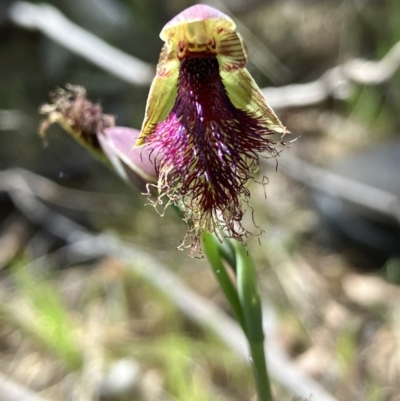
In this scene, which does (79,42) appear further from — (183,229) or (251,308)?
(251,308)

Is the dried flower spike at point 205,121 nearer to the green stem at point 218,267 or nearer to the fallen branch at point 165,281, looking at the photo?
the green stem at point 218,267

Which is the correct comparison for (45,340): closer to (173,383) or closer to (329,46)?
(173,383)

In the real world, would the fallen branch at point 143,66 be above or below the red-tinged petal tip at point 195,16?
below

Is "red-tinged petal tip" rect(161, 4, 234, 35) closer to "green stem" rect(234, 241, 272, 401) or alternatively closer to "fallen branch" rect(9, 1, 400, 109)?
"green stem" rect(234, 241, 272, 401)

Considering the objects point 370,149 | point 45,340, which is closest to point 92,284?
point 45,340

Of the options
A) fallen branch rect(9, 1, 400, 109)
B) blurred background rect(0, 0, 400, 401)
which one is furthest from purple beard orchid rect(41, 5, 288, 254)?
fallen branch rect(9, 1, 400, 109)

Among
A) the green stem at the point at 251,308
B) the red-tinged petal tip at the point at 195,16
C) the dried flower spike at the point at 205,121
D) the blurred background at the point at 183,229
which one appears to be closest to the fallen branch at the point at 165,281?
the blurred background at the point at 183,229
